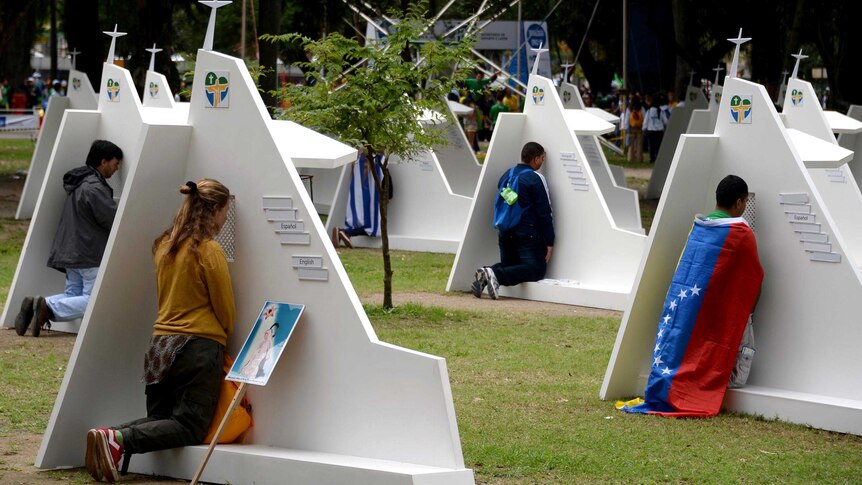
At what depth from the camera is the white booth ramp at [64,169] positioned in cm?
1184

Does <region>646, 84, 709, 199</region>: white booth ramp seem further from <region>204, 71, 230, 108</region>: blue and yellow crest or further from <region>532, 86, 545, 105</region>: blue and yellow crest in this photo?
<region>204, 71, 230, 108</region>: blue and yellow crest

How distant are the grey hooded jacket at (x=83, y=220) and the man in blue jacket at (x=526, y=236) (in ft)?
15.5

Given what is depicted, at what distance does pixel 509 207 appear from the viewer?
14.2 meters

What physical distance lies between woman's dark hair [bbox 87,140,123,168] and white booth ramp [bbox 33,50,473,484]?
139 inches

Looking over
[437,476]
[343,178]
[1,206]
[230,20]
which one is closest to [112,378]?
[437,476]

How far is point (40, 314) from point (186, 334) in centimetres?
495

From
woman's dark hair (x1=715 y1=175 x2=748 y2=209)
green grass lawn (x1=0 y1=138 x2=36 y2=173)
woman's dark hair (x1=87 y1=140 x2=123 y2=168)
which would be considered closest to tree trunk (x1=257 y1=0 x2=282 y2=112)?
woman's dark hair (x1=87 y1=140 x2=123 y2=168)

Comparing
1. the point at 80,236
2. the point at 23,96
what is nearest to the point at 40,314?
the point at 80,236

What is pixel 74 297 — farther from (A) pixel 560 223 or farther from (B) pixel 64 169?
(A) pixel 560 223

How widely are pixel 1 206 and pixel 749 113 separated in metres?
16.5

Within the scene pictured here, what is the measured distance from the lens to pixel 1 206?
74.0 ft

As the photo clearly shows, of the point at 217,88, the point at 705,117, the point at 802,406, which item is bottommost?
the point at 802,406

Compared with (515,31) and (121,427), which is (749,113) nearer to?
(121,427)

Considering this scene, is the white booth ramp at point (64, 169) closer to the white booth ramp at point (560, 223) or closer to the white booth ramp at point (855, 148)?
the white booth ramp at point (560, 223)
